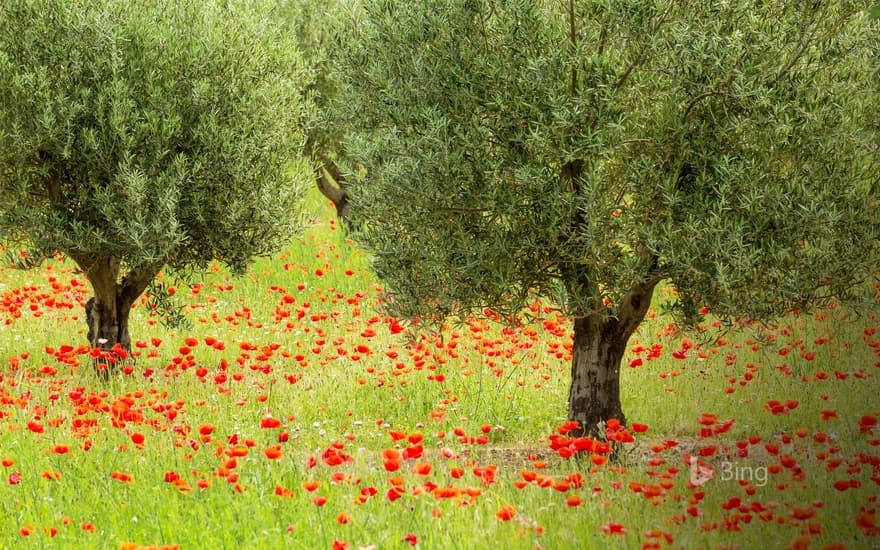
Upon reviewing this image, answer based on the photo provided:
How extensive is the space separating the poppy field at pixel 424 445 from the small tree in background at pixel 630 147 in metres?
0.91

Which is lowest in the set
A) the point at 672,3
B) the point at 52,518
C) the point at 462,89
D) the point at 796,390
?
the point at 52,518

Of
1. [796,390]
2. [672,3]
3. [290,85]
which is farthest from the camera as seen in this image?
[290,85]

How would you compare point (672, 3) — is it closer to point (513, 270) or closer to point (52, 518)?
point (513, 270)

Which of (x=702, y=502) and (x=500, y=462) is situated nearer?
(x=702, y=502)

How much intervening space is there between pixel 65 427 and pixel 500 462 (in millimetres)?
4425

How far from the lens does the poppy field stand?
6.36 metres

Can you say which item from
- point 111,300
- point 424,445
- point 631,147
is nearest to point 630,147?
point 631,147

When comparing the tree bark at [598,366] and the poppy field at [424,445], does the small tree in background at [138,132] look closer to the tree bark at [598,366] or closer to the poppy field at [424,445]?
the poppy field at [424,445]

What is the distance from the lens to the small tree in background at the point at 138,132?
39.1 ft

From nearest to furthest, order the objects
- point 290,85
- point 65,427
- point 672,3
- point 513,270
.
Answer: point 672,3, point 513,270, point 65,427, point 290,85

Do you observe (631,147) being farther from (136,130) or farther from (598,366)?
(136,130)

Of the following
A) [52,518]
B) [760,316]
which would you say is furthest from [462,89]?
[52,518]

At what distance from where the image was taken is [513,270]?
29.0ft

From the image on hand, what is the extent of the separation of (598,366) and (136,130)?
6.58 m
